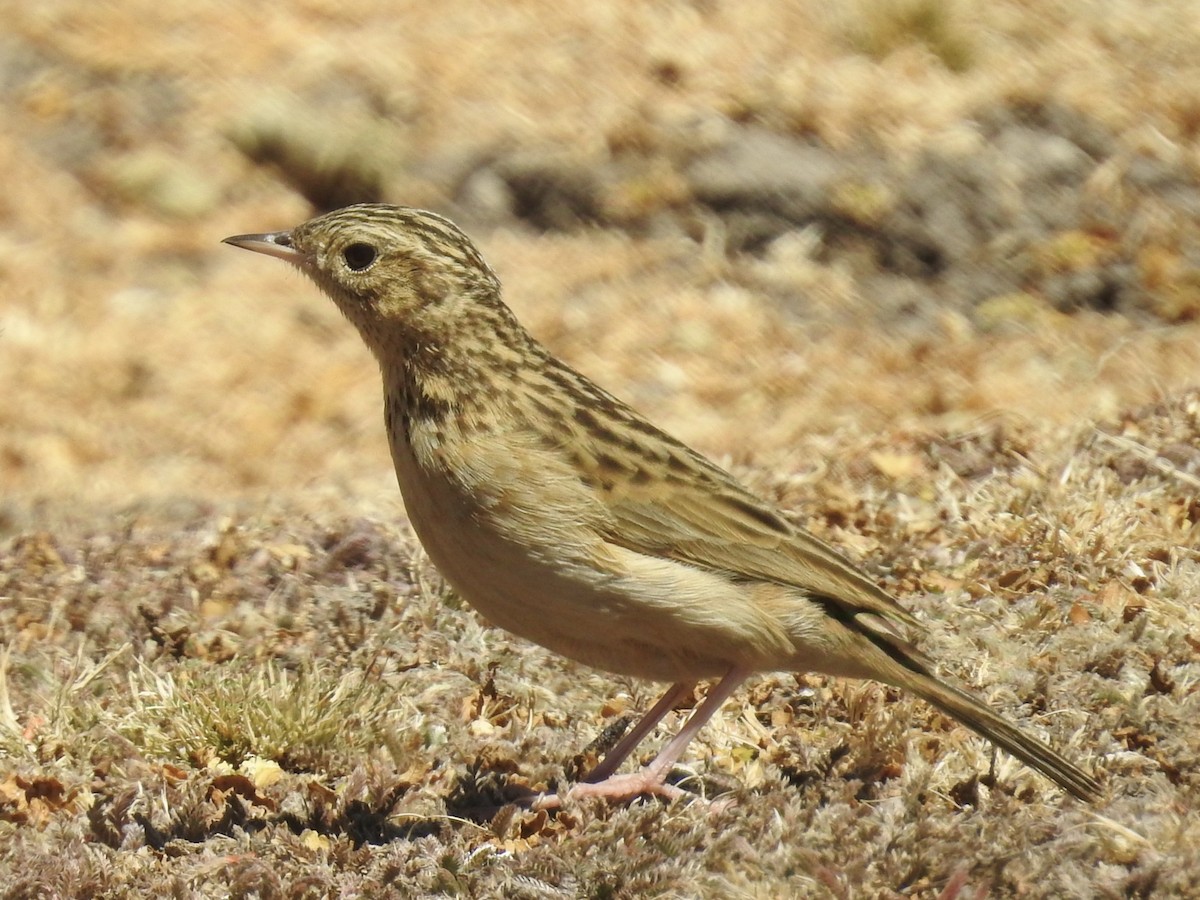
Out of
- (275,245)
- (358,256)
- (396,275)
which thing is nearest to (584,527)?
(396,275)

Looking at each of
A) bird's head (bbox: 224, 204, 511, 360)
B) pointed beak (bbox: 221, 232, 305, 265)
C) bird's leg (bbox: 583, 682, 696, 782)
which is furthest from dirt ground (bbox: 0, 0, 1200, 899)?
pointed beak (bbox: 221, 232, 305, 265)

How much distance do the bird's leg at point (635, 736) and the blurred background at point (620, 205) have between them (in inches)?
149

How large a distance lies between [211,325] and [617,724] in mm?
6252

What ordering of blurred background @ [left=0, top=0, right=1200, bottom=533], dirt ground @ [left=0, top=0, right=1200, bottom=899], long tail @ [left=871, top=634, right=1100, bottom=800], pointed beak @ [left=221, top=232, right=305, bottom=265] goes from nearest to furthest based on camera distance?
long tail @ [left=871, top=634, right=1100, bottom=800] → dirt ground @ [left=0, top=0, right=1200, bottom=899] → pointed beak @ [left=221, top=232, right=305, bottom=265] → blurred background @ [left=0, top=0, right=1200, bottom=533]

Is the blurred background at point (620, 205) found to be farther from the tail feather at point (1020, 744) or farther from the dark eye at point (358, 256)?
the tail feather at point (1020, 744)

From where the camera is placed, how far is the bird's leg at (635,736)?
555 centimetres

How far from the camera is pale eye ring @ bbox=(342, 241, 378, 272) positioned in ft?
18.7

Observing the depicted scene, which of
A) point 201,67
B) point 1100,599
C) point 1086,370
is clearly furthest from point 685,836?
point 201,67

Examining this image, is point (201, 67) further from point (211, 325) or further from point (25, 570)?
point (25, 570)

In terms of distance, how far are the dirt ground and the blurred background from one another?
0.11 feet

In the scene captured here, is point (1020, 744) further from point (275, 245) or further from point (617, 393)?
point (617, 393)

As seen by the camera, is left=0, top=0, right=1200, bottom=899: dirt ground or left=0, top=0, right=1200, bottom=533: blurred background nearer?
left=0, top=0, right=1200, bottom=899: dirt ground

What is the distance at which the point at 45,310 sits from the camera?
11.5 metres

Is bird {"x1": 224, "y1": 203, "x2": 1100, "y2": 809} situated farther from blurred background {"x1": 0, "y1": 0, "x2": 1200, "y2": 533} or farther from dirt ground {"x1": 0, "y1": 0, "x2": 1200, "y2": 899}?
blurred background {"x1": 0, "y1": 0, "x2": 1200, "y2": 533}
